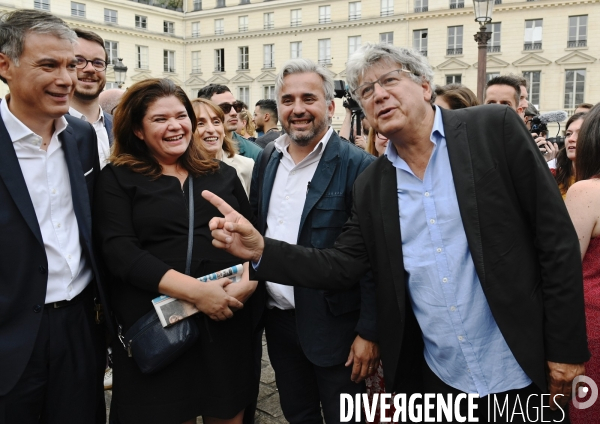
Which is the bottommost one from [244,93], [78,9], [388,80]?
[388,80]

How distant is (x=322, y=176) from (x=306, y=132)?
0.34 meters

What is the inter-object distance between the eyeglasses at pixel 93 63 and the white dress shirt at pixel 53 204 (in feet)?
5.71

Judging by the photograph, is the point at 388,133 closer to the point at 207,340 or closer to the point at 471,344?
the point at 471,344

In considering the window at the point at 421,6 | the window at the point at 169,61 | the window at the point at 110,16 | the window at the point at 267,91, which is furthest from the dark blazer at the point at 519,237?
the window at the point at 169,61

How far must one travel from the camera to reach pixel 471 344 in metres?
2.27

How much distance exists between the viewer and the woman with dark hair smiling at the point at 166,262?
2.55m

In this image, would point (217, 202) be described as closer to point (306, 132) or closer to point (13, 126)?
point (306, 132)

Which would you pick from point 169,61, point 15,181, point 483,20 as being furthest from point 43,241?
point 169,61

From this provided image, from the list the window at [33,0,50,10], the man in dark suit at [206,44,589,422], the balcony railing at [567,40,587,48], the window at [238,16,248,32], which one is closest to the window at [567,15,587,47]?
the balcony railing at [567,40,587,48]

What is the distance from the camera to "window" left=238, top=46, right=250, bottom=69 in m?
45.8

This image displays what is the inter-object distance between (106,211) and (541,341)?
2.27m

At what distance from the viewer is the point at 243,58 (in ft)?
152

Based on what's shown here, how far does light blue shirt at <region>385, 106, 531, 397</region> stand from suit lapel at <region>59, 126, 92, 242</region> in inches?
66.4

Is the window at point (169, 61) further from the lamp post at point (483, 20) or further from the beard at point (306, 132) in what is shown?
the beard at point (306, 132)
